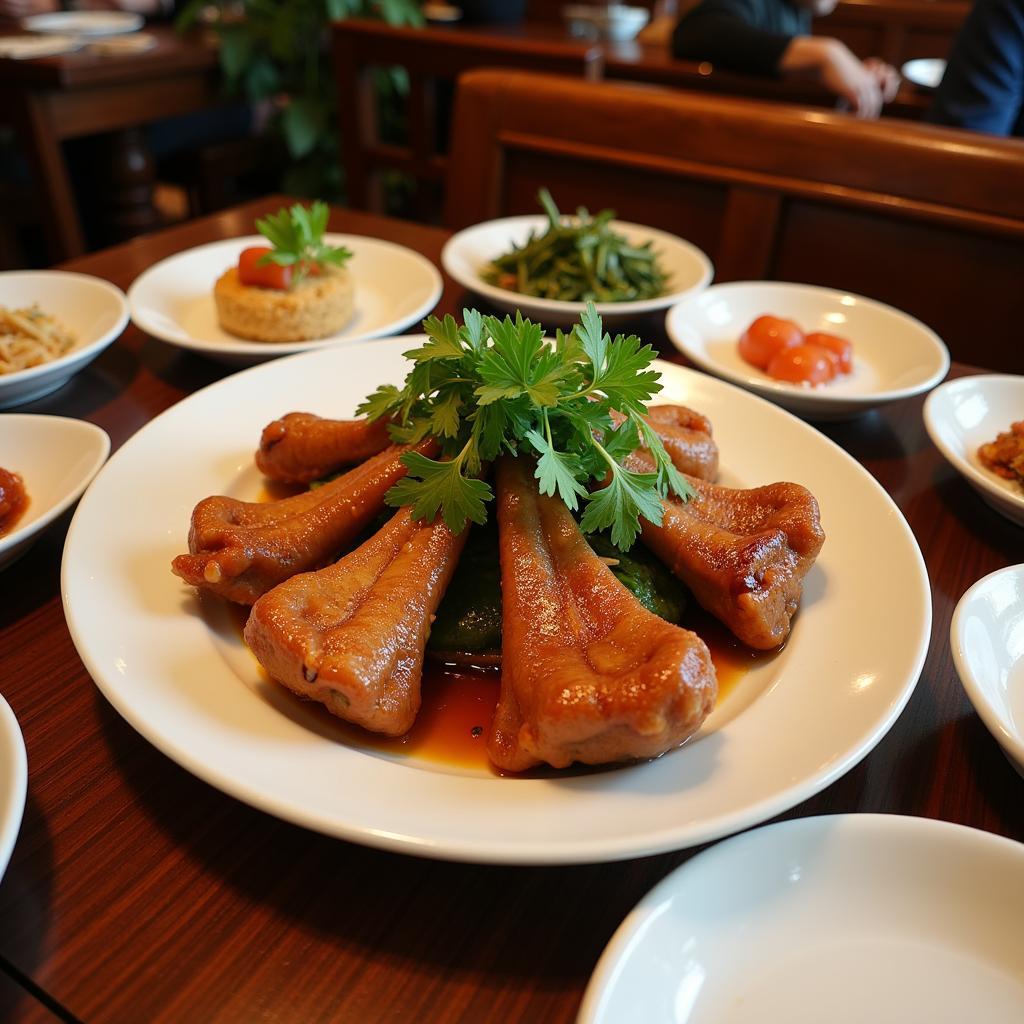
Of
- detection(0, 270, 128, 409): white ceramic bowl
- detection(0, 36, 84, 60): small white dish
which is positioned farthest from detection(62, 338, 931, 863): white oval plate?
detection(0, 36, 84, 60): small white dish

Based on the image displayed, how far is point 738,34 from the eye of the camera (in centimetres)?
493

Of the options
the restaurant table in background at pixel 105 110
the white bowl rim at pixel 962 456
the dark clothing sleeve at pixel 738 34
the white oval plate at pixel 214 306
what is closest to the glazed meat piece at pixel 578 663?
the white bowl rim at pixel 962 456

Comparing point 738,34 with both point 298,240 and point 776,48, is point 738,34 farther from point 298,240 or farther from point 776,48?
point 298,240

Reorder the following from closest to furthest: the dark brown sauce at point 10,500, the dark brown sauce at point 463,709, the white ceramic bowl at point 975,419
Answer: the dark brown sauce at point 463,709
the dark brown sauce at point 10,500
the white ceramic bowl at point 975,419

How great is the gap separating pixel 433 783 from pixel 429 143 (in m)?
A: 4.48

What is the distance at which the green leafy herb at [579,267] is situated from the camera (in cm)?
269

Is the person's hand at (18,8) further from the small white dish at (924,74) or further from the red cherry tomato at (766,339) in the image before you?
the red cherry tomato at (766,339)

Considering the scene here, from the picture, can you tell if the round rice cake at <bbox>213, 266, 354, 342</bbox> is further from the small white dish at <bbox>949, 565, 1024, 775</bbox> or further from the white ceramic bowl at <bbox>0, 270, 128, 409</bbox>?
the small white dish at <bbox>949, 565, 1024, 775</bbox>

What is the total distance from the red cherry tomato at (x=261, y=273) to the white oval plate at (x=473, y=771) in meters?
0.83

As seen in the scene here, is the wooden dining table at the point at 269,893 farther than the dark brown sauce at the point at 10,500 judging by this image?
No

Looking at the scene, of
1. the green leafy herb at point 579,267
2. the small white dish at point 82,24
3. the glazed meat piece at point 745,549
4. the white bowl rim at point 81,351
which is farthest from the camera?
the small white dish at point 82,24

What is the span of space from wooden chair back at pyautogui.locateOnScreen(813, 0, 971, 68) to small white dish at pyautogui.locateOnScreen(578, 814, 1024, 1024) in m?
8.32

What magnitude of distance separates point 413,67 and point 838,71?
2.42 m

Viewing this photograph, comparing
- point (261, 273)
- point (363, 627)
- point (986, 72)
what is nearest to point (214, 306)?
point (261, 273)
